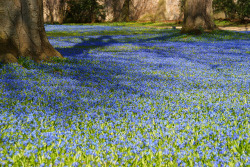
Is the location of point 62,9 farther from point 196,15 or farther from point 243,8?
point 196,15

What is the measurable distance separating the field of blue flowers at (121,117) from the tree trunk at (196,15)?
37.6 feet

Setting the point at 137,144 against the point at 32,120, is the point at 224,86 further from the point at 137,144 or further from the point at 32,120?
the point at 32,120

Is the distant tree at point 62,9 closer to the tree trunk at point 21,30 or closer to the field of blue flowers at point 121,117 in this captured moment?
the tree trunk at point 21,30

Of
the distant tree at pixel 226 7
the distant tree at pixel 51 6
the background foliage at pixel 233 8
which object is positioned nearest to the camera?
the background foliage at pixel 233 8

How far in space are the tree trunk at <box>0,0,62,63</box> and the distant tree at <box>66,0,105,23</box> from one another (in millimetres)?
34110

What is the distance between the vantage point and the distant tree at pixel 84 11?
41303 mm

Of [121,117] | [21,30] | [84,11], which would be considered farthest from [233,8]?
[121,117]

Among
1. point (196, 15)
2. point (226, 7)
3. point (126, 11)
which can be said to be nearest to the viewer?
point (196, 15)

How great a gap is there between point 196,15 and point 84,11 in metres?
28.1

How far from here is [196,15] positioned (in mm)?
18828

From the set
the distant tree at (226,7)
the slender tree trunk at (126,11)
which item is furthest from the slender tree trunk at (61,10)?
the distant tree at (226,7)

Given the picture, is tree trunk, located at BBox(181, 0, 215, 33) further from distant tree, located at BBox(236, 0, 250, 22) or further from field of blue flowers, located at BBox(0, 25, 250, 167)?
distant tree, located at BBox(236, 0, 250, 22)

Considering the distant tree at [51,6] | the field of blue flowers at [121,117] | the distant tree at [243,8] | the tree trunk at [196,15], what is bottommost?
the field of blue flowers at [121,117]

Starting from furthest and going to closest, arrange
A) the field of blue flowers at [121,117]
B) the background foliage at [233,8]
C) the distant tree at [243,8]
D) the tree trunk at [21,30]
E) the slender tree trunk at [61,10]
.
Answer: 1. the slender tree trunk at [61,10]
2. the background foliage at [233,8]
3. the distant tree at [243,8]
4. the tree trunk at [21,30]
5. the field of blue flowers at [121,117]
